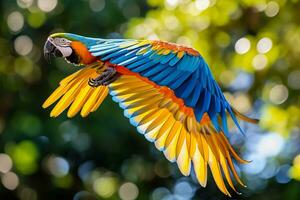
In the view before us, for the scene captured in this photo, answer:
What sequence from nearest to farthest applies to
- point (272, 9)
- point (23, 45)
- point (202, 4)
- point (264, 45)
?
1. point (202, 4)
2. point (264, 45)
3. point (272, 9)
4. point (23, 45)

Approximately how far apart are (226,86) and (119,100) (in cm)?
321

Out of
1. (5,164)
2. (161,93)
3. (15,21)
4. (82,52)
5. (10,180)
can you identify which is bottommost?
(10,180)

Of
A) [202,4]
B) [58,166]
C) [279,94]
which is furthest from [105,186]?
[202,4]

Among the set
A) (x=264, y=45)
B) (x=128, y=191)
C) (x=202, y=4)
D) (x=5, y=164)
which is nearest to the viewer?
(x=202, y=4)

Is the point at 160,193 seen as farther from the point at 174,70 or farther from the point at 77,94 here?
the point at 174,70

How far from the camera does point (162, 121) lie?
1855 mm

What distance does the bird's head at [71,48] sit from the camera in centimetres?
176

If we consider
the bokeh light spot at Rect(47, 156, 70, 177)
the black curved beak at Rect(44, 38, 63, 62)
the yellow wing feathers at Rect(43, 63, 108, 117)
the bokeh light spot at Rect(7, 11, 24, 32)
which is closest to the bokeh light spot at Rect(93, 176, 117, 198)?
the bokeh light spot at Rect(47, 156, 70, 177)

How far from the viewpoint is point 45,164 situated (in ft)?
17.8

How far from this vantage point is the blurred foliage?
435 centimetres

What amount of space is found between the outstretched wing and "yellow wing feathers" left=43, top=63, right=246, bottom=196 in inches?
2.5

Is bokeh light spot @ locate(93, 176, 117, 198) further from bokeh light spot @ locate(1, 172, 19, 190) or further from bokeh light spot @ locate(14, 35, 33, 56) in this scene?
bokeh light spot @ locate(14, 35, 33, 56)

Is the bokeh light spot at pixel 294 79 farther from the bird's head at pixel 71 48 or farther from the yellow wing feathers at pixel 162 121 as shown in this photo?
the bird's head at pixel 71 48

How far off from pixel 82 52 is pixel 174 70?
20 cm
